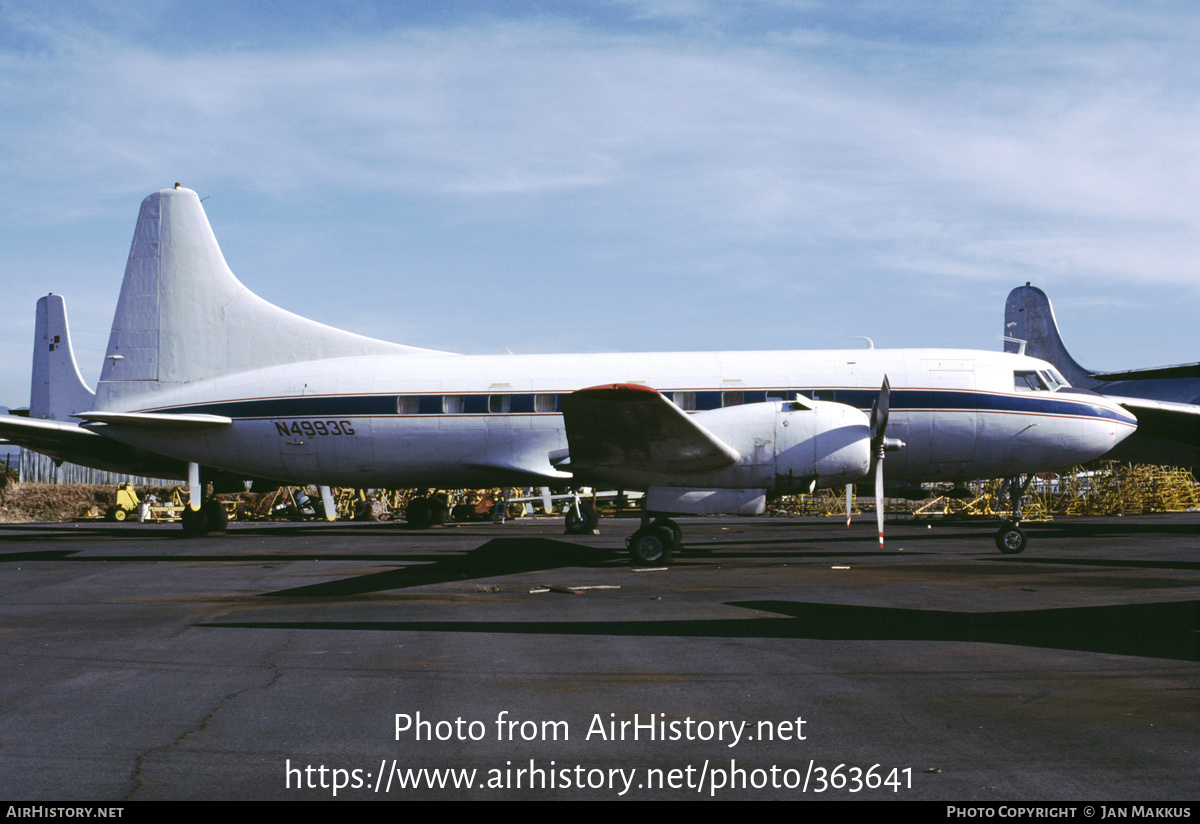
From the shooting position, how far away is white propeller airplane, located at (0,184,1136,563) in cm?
1511

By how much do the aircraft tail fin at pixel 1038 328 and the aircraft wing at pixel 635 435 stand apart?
3473cm

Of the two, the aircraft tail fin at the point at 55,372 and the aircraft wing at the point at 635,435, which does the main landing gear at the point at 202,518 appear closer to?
the aircraft tail fin at the point at 55,372

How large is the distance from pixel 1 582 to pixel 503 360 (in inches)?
429

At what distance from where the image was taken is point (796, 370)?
62.0 feet

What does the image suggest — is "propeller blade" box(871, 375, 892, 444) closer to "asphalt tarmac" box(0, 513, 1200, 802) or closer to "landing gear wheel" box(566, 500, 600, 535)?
"asphalt tarmac" box(0, 513, 1200, 802)

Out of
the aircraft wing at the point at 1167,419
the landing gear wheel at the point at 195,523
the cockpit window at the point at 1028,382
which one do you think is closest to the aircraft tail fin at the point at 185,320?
the landing gear wheel at the point at 195,523

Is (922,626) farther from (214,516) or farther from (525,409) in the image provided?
(214,516)

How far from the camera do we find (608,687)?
21.5 feet

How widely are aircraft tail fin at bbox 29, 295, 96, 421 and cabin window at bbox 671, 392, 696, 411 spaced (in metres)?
19.0

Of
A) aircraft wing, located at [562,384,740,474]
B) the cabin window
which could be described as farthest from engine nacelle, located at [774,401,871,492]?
the cabin window

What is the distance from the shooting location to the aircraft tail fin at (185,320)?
23.1 meters

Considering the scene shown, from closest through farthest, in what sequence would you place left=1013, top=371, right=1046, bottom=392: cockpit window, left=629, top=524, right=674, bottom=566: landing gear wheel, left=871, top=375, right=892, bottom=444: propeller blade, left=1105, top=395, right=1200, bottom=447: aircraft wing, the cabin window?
left=871, top=375, right=892, bottom=444: propeller blade < left=629, top=524, right=674, bottom=566: landing gear wheel < left=1013, top=371, right=1046, bottom=392: cockpit window < the cabin window < left=1105, top=395, right=1200, bottom=447: aircraft wing
